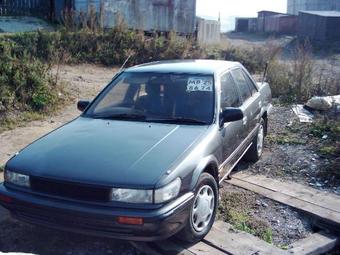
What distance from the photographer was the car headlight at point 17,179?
3.59 meters

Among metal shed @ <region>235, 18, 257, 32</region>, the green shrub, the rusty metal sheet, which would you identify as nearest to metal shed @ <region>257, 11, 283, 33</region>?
metal shed @ <region>235, 18, 257, 32</region>

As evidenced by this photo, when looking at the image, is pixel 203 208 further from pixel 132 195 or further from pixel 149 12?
pixel 149 12

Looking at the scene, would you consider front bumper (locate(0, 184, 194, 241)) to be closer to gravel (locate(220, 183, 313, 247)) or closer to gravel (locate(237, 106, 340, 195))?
gravel (locate(220, 183, 313, 247))

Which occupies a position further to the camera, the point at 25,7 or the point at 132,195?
the point at 25,7

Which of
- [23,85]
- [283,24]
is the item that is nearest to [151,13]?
[23,85]

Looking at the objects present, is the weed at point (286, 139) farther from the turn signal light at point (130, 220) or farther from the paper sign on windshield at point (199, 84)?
the turn signal light at point (130, 220)

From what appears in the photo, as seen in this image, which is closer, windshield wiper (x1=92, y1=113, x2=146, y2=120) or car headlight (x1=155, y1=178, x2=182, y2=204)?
car headlight (x1=155, y1=178, x2=182, y2=204)

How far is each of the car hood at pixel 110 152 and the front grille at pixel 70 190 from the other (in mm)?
47

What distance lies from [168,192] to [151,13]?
1626cm

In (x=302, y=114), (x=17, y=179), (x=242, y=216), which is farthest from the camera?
(x=302, y=114)

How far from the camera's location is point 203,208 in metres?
3.86

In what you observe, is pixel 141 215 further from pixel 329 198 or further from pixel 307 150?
pixel 307 150

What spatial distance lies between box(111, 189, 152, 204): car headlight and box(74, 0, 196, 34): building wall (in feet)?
46.4

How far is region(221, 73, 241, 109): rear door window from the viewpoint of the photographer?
4723 millimetres
